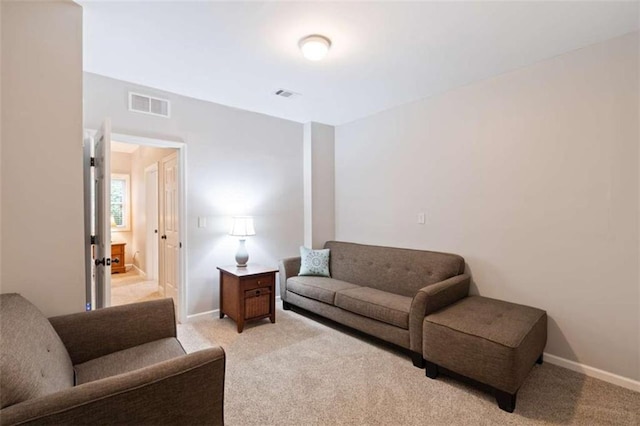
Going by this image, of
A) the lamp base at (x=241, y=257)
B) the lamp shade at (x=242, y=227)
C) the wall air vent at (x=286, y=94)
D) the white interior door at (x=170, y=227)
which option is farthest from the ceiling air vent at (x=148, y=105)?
the lamp base at (x=241, y=257)

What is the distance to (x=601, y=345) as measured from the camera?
8.00ft

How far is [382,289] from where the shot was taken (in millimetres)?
3574

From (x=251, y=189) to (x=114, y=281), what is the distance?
3.46 meters

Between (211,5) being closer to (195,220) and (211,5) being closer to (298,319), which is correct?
(195,220)

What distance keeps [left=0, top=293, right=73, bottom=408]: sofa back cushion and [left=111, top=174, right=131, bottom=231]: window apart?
5.62 metres

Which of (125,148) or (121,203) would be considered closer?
(125,148)

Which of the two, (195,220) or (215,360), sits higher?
(195,220)

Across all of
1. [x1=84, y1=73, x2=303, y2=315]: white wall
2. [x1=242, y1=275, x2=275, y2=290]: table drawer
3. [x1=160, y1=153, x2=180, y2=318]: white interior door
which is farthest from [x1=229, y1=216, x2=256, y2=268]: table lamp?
[x1=160, y1=153, x2=180, y2=318]: white interior door

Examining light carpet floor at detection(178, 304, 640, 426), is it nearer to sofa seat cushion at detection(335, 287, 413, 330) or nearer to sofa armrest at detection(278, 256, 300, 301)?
sofa seat cushion at detection(335, 287, 413, 330)

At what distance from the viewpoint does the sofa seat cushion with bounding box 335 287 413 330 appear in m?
2.80

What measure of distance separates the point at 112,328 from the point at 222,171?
2298 mm

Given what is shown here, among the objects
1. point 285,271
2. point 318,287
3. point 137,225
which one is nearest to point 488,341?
point 318,287

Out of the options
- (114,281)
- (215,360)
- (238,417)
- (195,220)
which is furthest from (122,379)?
(114,281)

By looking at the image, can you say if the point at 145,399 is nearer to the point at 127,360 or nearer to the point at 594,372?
the point at 127,360
